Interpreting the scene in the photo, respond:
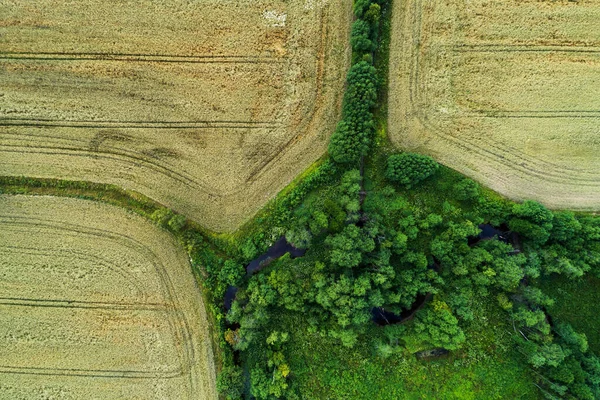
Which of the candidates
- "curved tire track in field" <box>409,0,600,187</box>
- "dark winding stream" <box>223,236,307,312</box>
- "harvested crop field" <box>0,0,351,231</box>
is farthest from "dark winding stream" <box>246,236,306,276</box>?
"curved tire track in field" <box>409,0,600,187</box>

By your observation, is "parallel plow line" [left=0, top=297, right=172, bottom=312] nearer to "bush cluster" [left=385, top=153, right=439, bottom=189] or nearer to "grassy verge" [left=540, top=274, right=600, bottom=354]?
"bush cluster" [left=385, top=153, right=439, bottom=189]

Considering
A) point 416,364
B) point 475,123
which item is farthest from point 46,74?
point 416,364

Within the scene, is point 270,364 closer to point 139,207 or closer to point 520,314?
point 139,207

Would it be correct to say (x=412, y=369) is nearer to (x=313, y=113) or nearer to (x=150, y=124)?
(x=313, y=113)

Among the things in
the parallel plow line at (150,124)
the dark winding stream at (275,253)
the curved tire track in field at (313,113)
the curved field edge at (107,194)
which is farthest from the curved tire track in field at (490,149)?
the curved field edge at (107,194)

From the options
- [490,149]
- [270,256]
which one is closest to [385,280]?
[270,256]

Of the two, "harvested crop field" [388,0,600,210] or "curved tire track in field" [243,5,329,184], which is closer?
"harvested crop field" [388,0,600,210]
